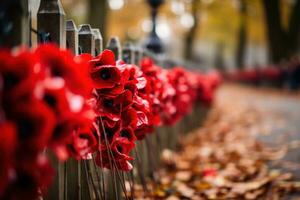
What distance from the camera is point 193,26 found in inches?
1151

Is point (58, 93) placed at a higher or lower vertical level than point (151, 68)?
higher

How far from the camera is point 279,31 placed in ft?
73.3

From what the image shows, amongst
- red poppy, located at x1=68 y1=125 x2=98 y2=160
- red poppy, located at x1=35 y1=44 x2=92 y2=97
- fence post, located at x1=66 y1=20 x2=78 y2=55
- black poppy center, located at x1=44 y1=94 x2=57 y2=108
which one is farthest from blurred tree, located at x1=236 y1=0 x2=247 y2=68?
black poppy center, located at x1=44 y1=94 x2=57 y2=108

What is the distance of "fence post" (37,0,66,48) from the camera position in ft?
6.42

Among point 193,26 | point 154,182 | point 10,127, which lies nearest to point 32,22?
point 10,127

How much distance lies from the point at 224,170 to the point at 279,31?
1936cm

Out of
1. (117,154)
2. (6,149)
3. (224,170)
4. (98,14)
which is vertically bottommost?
(224,170)

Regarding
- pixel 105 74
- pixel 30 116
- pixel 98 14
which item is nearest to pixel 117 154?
pixel 105 74

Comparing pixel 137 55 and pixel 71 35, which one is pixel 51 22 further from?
pixel 137 55

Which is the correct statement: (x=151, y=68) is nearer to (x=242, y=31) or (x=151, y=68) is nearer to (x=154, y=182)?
(x=154, y=182)

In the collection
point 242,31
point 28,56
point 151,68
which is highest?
point 28,56

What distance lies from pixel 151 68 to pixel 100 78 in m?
1.20

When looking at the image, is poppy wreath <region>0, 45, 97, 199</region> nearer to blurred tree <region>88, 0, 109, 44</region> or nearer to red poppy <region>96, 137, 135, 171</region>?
red poppy <region>96, 137, 135, 171</region>

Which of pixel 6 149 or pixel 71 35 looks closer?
pixel 6 149
